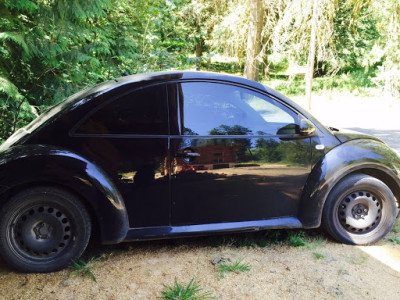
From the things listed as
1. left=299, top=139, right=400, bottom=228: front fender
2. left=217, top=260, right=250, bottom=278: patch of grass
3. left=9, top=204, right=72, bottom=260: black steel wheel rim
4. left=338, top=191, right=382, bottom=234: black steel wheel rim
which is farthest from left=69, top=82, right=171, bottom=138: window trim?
left=338, top=191, right=382, bottom=234: black steel wheel rim

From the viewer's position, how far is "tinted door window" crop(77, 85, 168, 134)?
3061mm

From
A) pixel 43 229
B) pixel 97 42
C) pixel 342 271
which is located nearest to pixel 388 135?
pixel 97 42

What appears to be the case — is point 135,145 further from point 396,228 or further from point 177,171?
point 396,228

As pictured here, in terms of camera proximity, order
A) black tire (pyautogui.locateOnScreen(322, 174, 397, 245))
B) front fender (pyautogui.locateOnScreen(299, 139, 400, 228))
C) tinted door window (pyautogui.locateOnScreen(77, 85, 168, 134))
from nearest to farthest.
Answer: tinted door window (pyautogui.locateOnScreen(77, 85, 168, 134))
front fender (pyautogui.locateOnScreen(299, 139, 400, 228))
black tire (pyautogui.locateOnScreen(322, 174, 397, 245))

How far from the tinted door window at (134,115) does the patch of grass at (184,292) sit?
1235 mm

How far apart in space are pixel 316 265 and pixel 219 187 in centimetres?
108

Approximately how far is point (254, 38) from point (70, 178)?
7.71 metres

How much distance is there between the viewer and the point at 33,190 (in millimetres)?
2889

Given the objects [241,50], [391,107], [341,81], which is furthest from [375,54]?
[241,50]

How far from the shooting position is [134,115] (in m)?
3.12

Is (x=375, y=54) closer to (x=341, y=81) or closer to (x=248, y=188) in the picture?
(x=341, y=81)

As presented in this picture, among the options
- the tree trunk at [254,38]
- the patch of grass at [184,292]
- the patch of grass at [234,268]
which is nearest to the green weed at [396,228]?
the patch of grass at [234,268]

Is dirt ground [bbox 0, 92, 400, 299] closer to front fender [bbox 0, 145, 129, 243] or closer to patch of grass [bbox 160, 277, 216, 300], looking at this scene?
patch of grass [bbox 160, 277, 216, 300]

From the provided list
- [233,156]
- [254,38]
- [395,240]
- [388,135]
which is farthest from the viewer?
[388,135]
